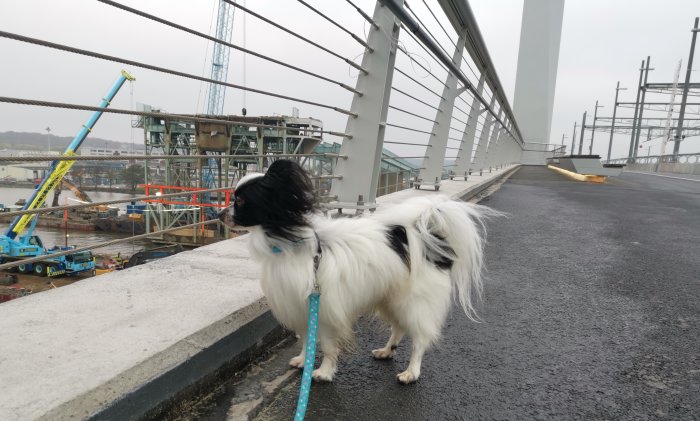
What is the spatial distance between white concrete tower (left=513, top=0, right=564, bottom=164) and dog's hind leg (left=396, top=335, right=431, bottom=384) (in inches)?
1250

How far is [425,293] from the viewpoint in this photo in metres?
1.76

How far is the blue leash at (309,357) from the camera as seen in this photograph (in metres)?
1.29

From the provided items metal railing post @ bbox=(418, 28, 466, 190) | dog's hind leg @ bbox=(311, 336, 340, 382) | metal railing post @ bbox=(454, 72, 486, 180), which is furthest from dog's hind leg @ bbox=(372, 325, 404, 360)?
metal railing post @ bbox=(454, 72, 486, 180)

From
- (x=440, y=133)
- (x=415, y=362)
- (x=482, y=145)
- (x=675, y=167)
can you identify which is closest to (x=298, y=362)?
(x=415, y=362)

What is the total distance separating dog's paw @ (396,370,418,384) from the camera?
66.2 inches

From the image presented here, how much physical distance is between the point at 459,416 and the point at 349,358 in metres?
0.60

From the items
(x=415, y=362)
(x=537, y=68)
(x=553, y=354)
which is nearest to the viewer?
(x=415, y=362)

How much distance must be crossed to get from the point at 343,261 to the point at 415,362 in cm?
54

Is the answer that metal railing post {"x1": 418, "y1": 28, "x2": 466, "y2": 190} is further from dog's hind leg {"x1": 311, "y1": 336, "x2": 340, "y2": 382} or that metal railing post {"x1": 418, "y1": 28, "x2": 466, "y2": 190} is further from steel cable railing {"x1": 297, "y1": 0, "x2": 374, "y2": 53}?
dog's hind leg {"x1": 311, "y1": 336, "x2": 340, "y2": 382}

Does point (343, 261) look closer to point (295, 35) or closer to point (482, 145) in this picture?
point (295, 35)

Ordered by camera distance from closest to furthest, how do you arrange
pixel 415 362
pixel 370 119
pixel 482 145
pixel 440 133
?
pixel 415 362 < pixel 370 119 < pixel 440 133 < pixel 482 145

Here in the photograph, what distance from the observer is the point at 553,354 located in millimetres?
1909

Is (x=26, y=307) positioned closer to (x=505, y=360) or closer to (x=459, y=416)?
(x=459, y=416)

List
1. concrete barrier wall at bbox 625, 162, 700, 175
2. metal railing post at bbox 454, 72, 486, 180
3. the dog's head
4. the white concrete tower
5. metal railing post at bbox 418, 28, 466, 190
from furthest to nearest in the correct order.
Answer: the white concrete tower < concrete barrier wall at bbox 625, 162, 700, 175 < metal railing post at bbox 454, 72, 486, 180 < metal railing post at bbox 418, 28, 466, 190 < the dog's head
